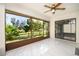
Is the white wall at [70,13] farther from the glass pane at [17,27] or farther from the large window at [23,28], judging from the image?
the glass pane at [17,27]

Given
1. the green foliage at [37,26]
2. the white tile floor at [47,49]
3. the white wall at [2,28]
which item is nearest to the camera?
the white wall at [2,28]

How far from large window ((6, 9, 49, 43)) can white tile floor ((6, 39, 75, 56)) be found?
0.20 meters

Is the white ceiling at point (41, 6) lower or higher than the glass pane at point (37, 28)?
higher

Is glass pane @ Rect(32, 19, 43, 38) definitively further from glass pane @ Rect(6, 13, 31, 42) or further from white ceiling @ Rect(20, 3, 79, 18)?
white ceiling @ Rect(20, 3, 79, 18)

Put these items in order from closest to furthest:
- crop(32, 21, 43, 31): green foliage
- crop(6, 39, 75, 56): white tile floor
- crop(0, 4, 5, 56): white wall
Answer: crop(0, 4, 5, 56): white wall
crop(6, 39, 75, 56): white tile floor
crop(32, 21, 43, 31): green foliage

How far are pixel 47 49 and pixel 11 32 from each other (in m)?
0.87

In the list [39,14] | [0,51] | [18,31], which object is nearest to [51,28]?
[39,14]

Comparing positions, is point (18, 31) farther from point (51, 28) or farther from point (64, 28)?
point (64, 28)

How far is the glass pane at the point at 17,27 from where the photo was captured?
185cm

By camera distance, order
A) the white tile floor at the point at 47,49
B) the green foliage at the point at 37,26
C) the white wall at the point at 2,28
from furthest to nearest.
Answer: the green foliage at the point at 37,26 < the white tile floor at the point at 47,49 < the white wall at the point at 2,28

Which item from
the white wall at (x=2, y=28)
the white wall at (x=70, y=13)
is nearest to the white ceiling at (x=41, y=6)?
the white wall at (x=70, y=13)

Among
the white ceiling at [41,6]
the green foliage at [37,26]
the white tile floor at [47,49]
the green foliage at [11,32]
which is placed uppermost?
the white ceiling at [41,6]

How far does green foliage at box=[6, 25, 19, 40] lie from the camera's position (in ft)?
6.04

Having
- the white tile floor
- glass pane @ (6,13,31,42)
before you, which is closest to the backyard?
glass pane @ (6,13,31,42)
